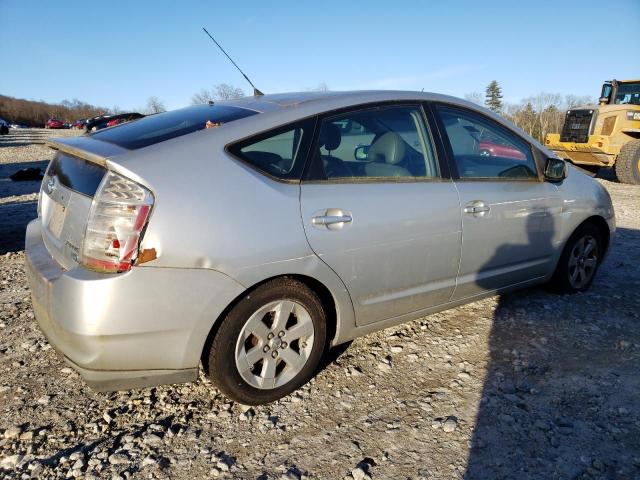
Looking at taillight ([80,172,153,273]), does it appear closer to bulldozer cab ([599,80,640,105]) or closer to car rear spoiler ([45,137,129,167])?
car rear spoiler ([45,137,129,167])

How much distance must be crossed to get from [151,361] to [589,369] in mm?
2618

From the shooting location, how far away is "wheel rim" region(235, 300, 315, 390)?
241 centimetres

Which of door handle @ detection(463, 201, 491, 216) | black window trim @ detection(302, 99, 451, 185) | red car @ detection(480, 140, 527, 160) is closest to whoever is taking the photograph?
black window trim @ detection(302, 99, 451, 185)

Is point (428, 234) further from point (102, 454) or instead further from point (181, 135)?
point (102, 454)

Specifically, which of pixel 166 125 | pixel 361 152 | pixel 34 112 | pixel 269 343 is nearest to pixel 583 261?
pixel 361 152

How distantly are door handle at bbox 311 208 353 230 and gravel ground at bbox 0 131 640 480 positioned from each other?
3.22ft

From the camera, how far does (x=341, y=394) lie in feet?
8.87

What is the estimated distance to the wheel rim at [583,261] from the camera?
4004mm

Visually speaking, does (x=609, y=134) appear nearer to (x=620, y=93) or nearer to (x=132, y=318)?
(x=620, y=93)

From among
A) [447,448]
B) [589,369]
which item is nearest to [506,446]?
[447,448]

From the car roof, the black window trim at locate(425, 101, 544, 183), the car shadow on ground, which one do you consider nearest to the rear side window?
the car roof

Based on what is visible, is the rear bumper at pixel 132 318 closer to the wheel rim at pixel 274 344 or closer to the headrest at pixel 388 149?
the wheel rim at pixel 274 344

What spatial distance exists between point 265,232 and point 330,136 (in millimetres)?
748

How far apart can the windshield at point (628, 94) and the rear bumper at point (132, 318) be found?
14.6m
